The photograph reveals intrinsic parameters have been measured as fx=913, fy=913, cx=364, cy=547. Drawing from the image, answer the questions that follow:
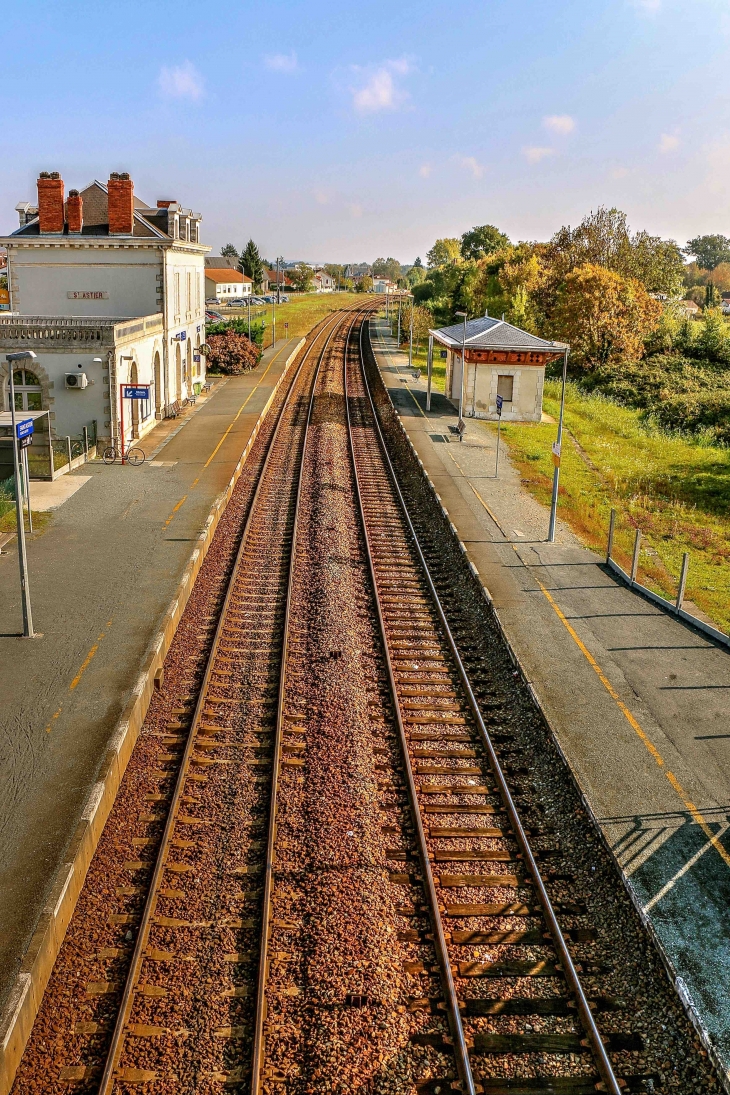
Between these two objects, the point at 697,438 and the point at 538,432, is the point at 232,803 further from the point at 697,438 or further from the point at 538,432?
the point at 697,438

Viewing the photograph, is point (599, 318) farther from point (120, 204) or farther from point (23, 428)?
point (23, 428)

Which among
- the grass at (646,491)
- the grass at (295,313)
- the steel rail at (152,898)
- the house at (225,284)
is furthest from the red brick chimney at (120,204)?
the house at (225,284)

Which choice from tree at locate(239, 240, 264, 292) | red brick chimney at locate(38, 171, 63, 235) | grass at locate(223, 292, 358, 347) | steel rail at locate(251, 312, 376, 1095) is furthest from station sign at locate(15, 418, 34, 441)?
tree at locate(239, 240, 264, 292)

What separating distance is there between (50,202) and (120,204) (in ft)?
8.21

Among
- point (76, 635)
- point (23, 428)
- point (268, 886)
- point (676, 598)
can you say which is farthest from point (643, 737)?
point (23, 428)

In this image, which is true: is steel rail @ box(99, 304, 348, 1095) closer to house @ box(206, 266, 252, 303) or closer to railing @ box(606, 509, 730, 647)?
railing @ box(606, 509, 730, 647)

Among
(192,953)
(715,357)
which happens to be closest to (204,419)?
(192,953)

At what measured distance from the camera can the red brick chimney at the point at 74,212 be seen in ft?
112

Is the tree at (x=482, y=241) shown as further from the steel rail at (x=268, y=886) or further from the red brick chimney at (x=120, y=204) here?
the steel rail at (x=268, y=886)

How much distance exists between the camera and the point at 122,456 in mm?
27234

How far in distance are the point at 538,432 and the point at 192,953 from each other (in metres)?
29.8

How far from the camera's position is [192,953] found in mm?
8320

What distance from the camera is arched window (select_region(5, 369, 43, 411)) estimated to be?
28131mm

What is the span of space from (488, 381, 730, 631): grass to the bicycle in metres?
11.6
